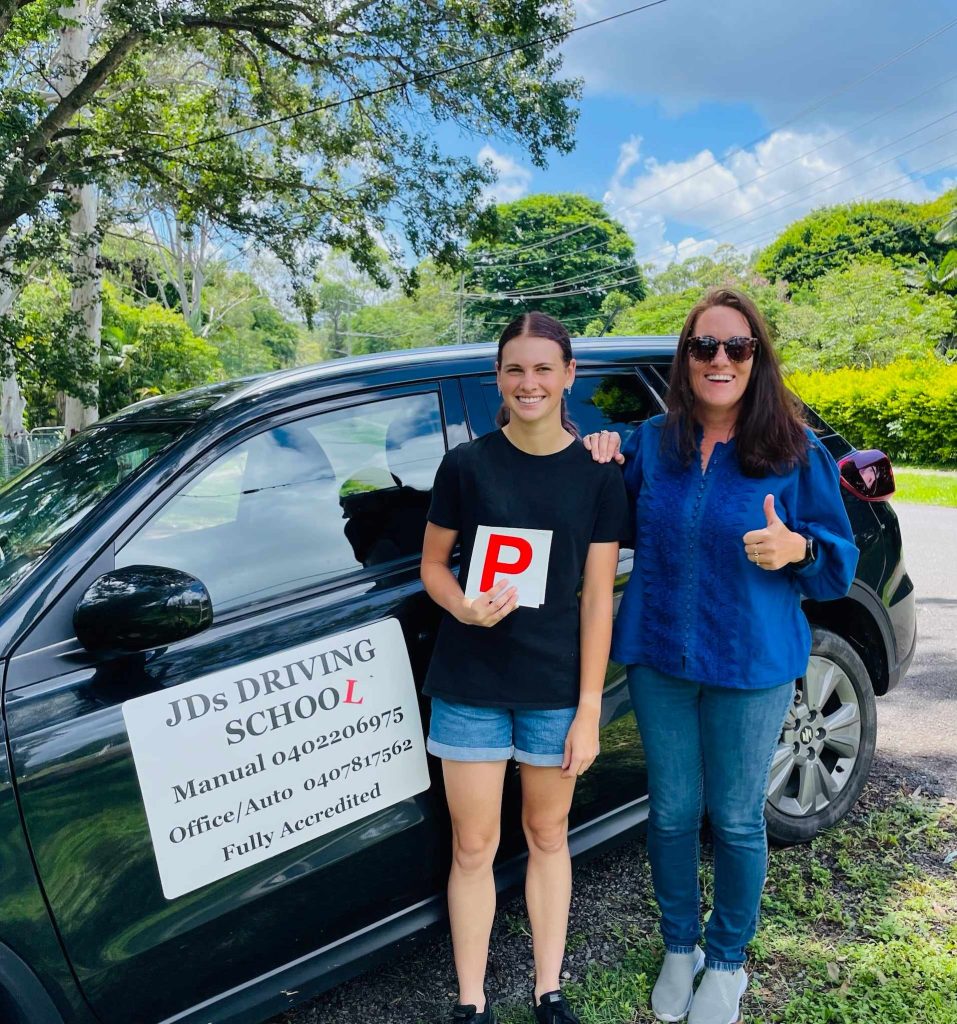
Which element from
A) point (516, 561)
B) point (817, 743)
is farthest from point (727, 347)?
point (817, 743)

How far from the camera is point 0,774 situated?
5.28 feet

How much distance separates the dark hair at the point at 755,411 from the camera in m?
2.09

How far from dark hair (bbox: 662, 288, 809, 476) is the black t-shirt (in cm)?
24

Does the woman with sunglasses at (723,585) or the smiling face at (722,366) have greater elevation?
the smiling face at (722,366)

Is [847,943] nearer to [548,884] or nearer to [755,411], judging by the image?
[548,884]

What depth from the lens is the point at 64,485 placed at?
229 centimetres

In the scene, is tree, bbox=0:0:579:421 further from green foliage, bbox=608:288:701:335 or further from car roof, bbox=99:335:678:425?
green foliage, bbox=608:288:701:335

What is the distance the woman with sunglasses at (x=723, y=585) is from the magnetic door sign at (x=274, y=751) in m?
0.64

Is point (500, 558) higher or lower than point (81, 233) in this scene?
lower

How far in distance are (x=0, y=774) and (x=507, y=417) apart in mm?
1374

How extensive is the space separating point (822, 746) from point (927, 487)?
1330cm

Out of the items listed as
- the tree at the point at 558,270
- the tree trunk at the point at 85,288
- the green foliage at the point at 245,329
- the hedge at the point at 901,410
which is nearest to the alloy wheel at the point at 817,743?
the tree trunk at the point at 85,288

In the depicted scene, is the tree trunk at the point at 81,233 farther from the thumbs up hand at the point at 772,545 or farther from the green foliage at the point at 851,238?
the green foliage at the point at 851,238

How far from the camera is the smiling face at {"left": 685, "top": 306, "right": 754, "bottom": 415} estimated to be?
2.12 metres
